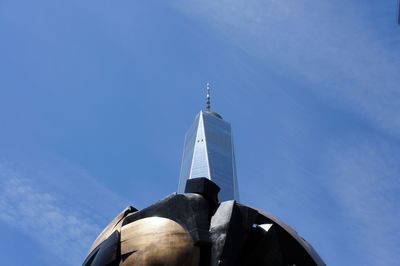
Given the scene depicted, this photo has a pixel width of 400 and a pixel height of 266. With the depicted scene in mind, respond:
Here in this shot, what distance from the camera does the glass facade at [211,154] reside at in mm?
95312

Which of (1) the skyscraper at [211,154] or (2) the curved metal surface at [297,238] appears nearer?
(2) the curved metal surface at [297,238]

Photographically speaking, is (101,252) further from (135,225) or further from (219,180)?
(219,180)

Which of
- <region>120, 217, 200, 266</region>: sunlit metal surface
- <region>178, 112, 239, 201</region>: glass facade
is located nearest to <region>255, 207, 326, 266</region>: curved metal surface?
<region>120, 217, 200, 266</region>: sunlit metal surface

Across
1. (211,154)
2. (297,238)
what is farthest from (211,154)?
(297,238)

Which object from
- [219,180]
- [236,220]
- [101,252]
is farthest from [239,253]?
[219,180]

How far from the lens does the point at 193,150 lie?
105 metres

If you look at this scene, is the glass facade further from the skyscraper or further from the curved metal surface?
the curved metal surface

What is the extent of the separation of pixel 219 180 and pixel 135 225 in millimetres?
85326

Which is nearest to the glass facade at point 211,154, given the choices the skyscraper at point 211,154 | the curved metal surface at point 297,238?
the skyscraper at point 211,154

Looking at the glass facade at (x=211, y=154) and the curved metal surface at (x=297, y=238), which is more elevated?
the glass facade at (x=211, y=154)

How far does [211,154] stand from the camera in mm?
101000

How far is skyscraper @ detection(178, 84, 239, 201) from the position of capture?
A: 95312 millimetres

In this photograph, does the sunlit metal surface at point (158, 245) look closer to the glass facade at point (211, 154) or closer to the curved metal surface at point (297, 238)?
the curved metal surface at point (297, 238)

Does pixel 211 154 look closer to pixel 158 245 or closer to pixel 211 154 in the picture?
pixel 211 154
